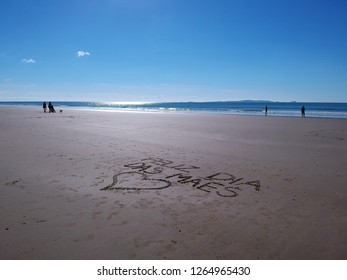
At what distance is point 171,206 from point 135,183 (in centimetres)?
165

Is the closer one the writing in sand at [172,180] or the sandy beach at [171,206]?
the sandy beach at [171,206]

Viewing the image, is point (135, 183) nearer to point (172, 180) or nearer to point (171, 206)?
point (172, 180)

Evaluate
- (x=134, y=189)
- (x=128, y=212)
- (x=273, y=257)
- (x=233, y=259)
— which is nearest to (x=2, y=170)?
(x=134, y=189)

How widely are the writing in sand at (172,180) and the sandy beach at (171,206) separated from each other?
0.03 metres

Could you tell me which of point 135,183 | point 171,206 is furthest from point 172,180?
point 171,206

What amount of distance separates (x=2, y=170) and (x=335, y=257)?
8530mm

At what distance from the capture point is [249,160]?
8.95 metres

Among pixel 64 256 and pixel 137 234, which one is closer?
pixel 64 256

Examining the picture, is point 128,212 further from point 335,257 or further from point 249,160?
point 249,160

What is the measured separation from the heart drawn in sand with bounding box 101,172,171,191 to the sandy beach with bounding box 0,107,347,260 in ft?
0.09

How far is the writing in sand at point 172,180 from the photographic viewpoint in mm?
6195

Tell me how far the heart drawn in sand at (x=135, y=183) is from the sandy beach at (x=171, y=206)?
0.03 metres

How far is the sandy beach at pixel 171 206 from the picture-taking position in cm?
376

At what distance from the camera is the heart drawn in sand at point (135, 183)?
20.4 ft
